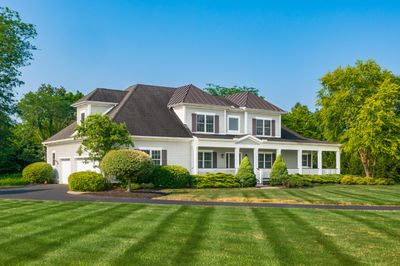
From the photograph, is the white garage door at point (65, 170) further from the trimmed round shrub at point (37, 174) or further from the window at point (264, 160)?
the window at point (264, 160)

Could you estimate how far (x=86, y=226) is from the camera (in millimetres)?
13859

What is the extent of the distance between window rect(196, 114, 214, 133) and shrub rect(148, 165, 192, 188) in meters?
5.72

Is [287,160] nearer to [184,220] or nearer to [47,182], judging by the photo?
[47,182]

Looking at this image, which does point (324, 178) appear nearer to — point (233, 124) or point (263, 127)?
point (263, 127)

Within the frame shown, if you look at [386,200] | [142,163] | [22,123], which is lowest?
[386,200]

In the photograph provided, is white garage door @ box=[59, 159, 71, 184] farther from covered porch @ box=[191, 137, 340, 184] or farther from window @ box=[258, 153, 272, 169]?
window @ box=[258, 153, 272, 169]

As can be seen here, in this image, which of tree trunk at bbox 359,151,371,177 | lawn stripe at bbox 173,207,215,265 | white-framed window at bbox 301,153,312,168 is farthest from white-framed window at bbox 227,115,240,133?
lawn stripe at bbox 173,207,215,265

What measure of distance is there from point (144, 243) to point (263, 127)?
3175 centimetres

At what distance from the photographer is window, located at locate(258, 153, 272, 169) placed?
42375 mm

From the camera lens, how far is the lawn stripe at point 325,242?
9.97 metres

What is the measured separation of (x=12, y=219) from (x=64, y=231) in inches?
128

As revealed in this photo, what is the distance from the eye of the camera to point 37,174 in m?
38.6

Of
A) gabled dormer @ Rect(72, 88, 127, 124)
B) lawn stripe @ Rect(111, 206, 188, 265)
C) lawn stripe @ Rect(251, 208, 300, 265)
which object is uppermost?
gabled dormer @ Rect(72, 88, 127, 124)

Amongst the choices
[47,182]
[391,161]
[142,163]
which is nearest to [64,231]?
[142,163]
